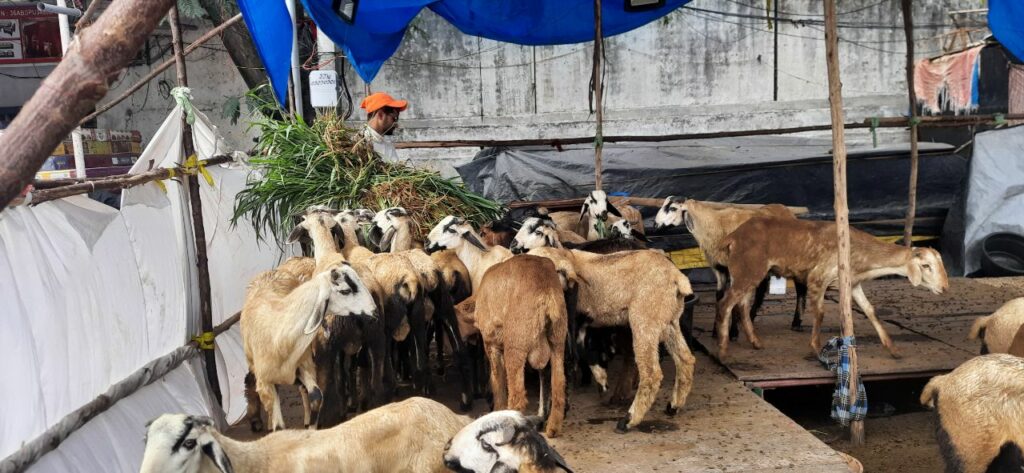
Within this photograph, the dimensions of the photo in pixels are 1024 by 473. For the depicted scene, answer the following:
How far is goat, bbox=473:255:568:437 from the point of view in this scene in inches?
193

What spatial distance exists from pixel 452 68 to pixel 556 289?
32.9 feet

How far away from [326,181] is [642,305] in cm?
306

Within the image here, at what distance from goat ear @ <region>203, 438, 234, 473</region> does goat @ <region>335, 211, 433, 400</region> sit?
7.19 ft

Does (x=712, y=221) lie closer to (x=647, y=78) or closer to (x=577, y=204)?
(x=577, y=204)

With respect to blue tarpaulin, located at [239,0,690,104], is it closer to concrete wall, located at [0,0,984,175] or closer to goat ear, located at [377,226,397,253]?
goat ear, located at [377,226,397,253]

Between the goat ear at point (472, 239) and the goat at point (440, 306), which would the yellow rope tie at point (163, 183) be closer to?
the goat at point (440, 306)

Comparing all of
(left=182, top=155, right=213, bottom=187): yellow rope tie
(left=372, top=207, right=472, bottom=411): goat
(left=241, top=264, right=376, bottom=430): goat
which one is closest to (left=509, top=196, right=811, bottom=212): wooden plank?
(left=372, top=207, right=472, bottom=411): goat

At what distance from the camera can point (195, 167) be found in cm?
538

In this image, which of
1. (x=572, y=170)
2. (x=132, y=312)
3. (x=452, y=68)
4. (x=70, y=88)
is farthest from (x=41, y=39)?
(x=70, y=88)

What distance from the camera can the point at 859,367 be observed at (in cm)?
626

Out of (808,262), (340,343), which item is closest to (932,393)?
(808,262)

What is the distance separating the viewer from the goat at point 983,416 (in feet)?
12.9

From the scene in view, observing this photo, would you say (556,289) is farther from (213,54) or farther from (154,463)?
(213,54)

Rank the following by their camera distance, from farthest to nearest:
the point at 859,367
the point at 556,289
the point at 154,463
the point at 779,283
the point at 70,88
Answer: the point at 779,283
the point at 859,367
the point at 556,289
the point at 154,463
the point at 70,88
